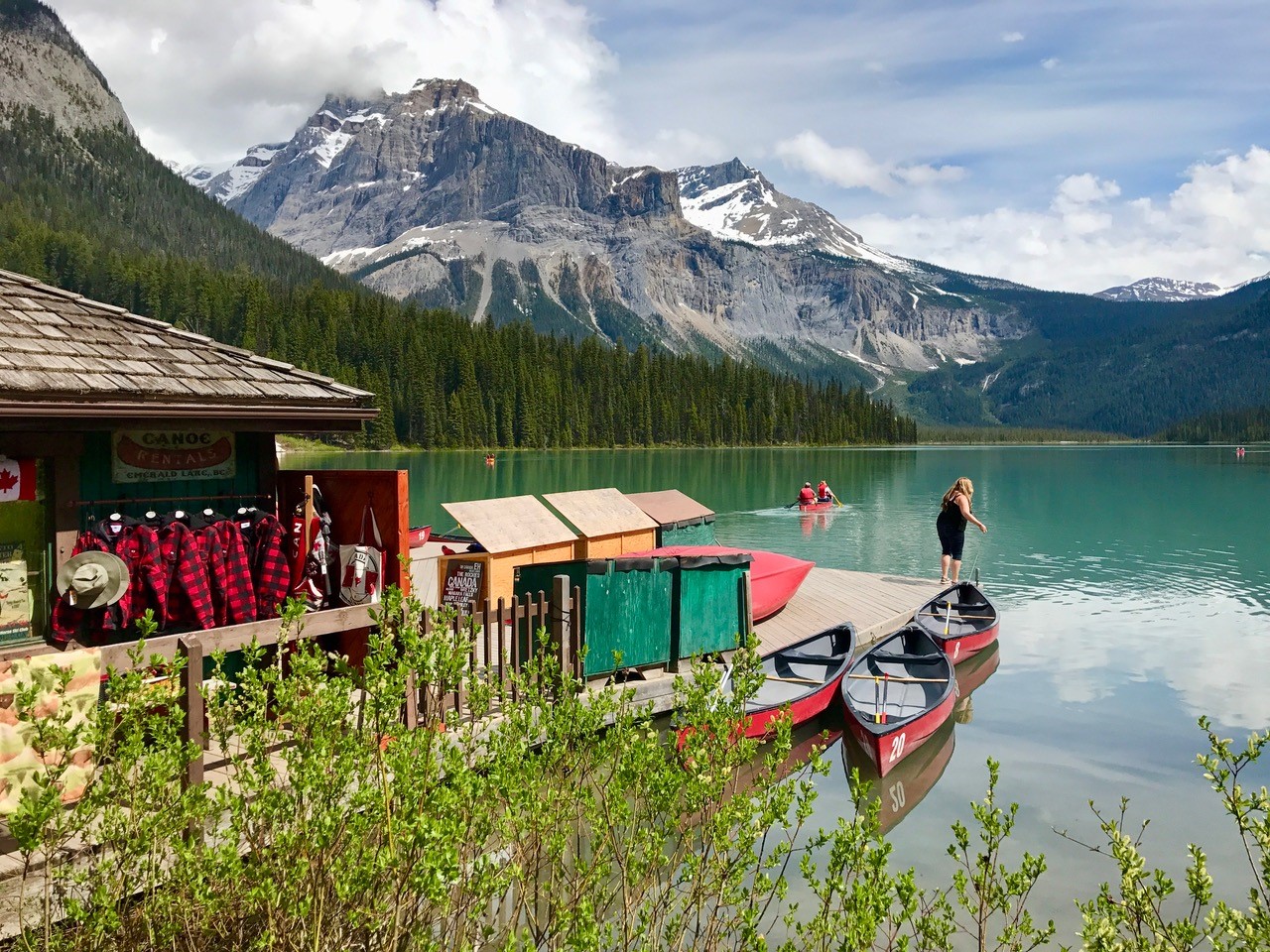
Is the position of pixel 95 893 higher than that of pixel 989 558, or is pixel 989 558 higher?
pixel 95 893

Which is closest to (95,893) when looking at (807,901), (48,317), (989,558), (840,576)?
(48,317)

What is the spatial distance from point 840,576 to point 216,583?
57.8 ft

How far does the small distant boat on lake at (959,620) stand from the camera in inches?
734

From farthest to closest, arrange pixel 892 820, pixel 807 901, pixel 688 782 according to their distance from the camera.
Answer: pixel 892 820, pixel 807 901, pixel 688 782

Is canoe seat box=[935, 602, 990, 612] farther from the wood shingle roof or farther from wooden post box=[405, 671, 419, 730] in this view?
the wood shingle roof

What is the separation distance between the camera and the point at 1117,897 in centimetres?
994

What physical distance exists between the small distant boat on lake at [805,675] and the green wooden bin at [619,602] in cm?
118

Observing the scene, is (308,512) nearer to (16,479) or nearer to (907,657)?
(16,479)

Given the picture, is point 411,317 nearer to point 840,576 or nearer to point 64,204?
point 64,204

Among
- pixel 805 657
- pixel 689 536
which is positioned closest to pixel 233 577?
pixel 805 657

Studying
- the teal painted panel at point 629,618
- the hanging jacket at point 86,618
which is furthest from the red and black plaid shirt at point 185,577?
the teal painted panel at point 629,618

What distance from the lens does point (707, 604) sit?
13688 mm

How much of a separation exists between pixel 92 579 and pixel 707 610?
793 centimetres

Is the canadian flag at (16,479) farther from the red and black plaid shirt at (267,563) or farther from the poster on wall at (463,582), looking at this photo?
the poster on wall at (463,582)
